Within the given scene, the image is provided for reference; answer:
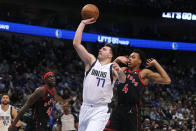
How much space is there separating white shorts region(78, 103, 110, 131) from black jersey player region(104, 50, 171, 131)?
1.30ft

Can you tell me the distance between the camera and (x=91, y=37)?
20.7m

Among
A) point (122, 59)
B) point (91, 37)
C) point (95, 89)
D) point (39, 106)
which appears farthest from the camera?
point (91, 37)

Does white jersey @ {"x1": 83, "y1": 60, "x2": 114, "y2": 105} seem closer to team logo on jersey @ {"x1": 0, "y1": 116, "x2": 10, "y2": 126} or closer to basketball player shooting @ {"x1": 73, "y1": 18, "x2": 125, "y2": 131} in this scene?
basketball player shooting @ {"x1": 73, "y1": 18, "x2": 125, "y2": 131}

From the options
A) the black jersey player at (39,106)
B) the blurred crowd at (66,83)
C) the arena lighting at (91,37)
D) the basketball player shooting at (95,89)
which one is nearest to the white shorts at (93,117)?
the basketball player shooting at (95,89)

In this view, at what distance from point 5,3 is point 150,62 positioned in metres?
16.6

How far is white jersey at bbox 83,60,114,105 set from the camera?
183 inches

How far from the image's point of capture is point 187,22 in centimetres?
2316

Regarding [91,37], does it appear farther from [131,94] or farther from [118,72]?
[118,72]

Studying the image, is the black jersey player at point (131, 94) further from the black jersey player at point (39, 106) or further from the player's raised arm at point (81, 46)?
the black jersey player at point (39, 106)

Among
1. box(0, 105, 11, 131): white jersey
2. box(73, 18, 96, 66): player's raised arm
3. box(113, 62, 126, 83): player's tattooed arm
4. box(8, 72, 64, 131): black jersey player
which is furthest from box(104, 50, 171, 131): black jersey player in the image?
box(0, 105, 11, 131): white jersey

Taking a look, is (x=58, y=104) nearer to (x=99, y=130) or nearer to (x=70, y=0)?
(x=99, y=130)

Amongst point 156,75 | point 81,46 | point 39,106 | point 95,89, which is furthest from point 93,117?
point 39,106

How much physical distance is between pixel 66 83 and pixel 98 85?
10505 millimetres

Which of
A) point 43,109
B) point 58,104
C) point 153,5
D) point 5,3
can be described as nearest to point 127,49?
point 153,5
